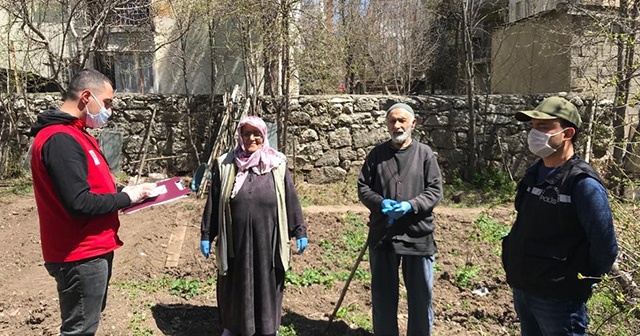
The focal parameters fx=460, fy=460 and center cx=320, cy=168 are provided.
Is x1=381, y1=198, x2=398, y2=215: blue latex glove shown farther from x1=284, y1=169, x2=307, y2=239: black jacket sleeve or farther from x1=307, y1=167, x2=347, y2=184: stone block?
x1=307, y1=167, x2=347, y2=184: stone block

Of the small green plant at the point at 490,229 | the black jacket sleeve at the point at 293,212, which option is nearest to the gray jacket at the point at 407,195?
the black jacket sleeve at the point at 293,212

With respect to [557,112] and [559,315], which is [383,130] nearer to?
[557,112]

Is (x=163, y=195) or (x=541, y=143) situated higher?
(x=541, y=143)

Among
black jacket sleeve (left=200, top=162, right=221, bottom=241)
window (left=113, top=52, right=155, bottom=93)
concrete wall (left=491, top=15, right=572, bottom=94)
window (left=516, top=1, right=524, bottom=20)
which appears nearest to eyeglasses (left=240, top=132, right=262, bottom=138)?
black jacket sleeve (left=200, top=162, right=221, bottom=241)

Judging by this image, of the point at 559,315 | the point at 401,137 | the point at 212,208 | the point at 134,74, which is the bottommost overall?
the point at 559,315

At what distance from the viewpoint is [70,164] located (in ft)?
6.88

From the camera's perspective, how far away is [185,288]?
13.7 ft

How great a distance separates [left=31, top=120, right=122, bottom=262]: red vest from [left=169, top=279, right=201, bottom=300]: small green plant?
1.94 metres

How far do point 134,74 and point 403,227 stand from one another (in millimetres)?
9965

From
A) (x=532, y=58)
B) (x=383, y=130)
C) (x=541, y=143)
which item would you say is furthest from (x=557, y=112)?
(x=532, y=58)

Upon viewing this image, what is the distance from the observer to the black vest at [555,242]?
80.9 inches

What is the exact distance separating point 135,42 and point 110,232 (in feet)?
25.1

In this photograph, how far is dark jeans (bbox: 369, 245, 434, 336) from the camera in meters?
3.02

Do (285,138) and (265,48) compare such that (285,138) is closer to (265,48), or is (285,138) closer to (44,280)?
(265,48)
